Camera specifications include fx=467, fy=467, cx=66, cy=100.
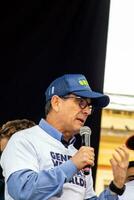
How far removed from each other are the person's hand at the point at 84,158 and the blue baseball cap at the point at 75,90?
34 cm

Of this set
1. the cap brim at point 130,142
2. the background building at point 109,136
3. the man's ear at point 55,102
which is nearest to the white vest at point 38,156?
the man's ear at point 55,102

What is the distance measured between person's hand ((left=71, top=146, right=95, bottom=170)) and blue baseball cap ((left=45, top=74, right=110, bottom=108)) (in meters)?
0.34

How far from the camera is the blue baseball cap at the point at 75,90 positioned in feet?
6.01

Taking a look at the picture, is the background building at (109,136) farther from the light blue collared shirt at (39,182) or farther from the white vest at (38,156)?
the light blue collared shirt at (39,182)

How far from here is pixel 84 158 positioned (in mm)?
1525

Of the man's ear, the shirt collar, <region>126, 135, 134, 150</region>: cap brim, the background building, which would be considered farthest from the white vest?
the background building

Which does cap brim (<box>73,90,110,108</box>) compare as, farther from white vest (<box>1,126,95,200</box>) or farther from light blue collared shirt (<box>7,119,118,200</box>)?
light blue collared shirt (<box>7,119,118,200</box>)

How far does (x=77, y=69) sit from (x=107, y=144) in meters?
2.60

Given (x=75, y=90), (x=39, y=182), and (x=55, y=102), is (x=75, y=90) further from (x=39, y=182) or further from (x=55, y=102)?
(x=39, y=182)

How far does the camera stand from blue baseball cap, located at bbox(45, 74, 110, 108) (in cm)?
183

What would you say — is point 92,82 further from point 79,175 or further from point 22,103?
point 79,175

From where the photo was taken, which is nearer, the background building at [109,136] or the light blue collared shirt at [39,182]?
the light blue collared shirt at [39,182]

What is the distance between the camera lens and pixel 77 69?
3.02 meters

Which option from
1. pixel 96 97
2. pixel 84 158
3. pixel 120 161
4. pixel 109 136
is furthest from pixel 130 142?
pixel 109 136
